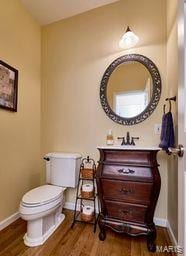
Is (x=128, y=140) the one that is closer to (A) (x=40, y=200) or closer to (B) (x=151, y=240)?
(B) (x=151, y=240)

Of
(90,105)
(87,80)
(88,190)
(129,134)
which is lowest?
(88,190)

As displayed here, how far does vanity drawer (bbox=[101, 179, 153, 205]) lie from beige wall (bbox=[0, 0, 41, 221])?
114 centimetres

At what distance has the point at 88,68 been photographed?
2.27 m

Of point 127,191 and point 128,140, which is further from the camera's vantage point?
point 128,140

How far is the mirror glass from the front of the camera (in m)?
1.98

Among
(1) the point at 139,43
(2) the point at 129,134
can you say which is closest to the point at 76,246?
(2) the point at 129,134

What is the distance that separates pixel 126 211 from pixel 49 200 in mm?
756

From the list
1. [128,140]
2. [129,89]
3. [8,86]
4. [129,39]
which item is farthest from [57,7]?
[128,140]

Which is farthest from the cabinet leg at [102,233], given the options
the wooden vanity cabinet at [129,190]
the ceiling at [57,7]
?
the ceiling at [57,7]

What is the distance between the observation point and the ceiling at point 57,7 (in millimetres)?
2150

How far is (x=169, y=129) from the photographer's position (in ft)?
5.21

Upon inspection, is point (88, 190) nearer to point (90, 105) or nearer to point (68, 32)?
point (90, 105)

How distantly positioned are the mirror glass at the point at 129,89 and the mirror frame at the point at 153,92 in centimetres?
3

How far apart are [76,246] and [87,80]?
1909 millimetres
